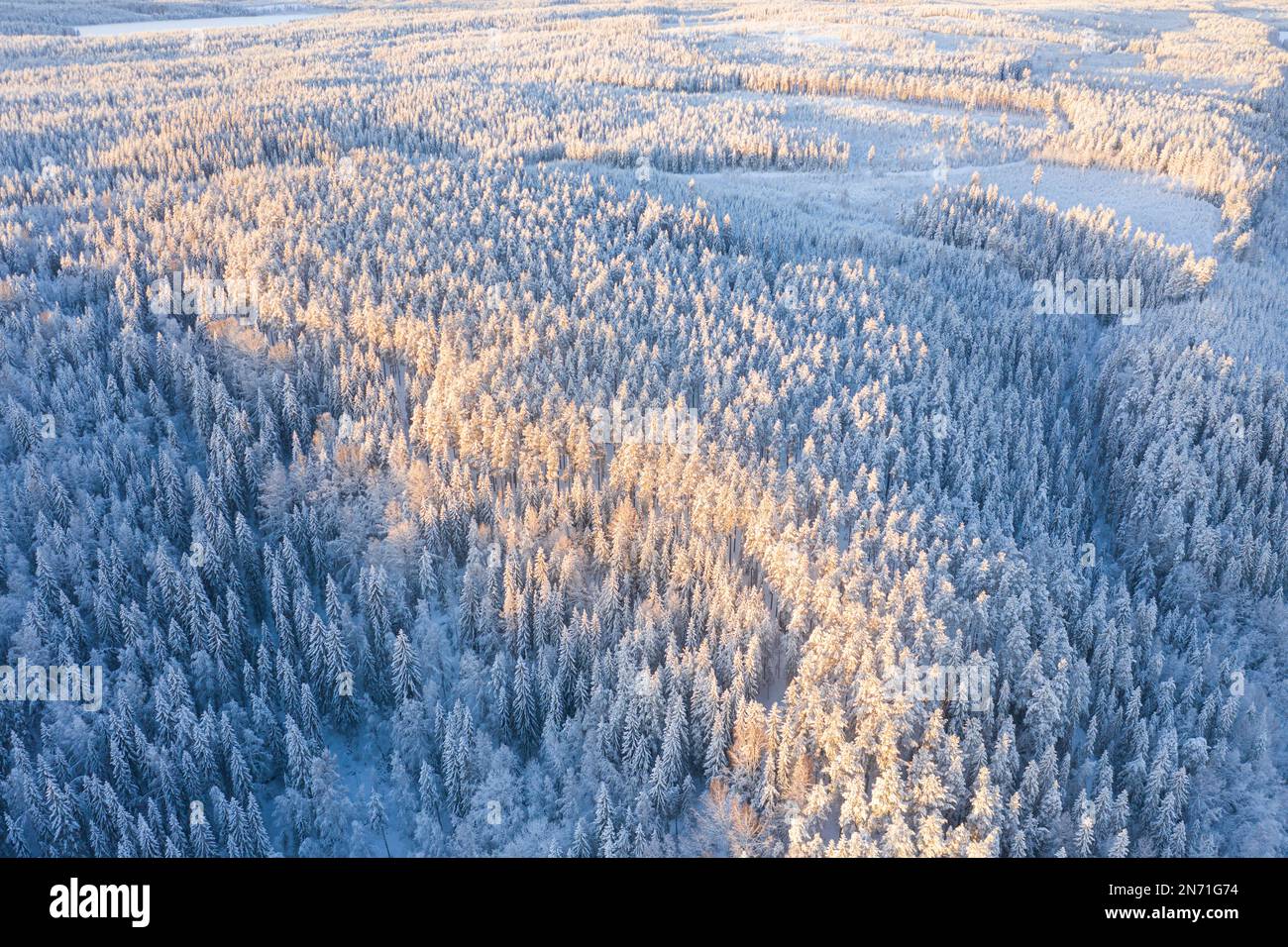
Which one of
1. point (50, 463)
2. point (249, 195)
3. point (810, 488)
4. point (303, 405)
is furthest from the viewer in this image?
point (249, 195)

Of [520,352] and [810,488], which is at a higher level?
[520,352]

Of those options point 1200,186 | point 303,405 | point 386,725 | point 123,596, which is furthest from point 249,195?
point 1200,186

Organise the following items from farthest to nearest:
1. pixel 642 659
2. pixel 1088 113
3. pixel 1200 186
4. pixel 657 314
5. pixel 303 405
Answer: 1. pixel 1088 113
2. pixel 1200 186
3. pixel 657 314
4. pixel 303 405
5. pixel 642 659

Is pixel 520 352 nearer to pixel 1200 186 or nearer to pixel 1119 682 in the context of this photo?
pixel 1119 682

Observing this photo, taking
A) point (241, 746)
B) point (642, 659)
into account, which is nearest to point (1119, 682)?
point (642, 659)

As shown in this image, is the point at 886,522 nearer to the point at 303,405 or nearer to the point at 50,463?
the point at 303,405
